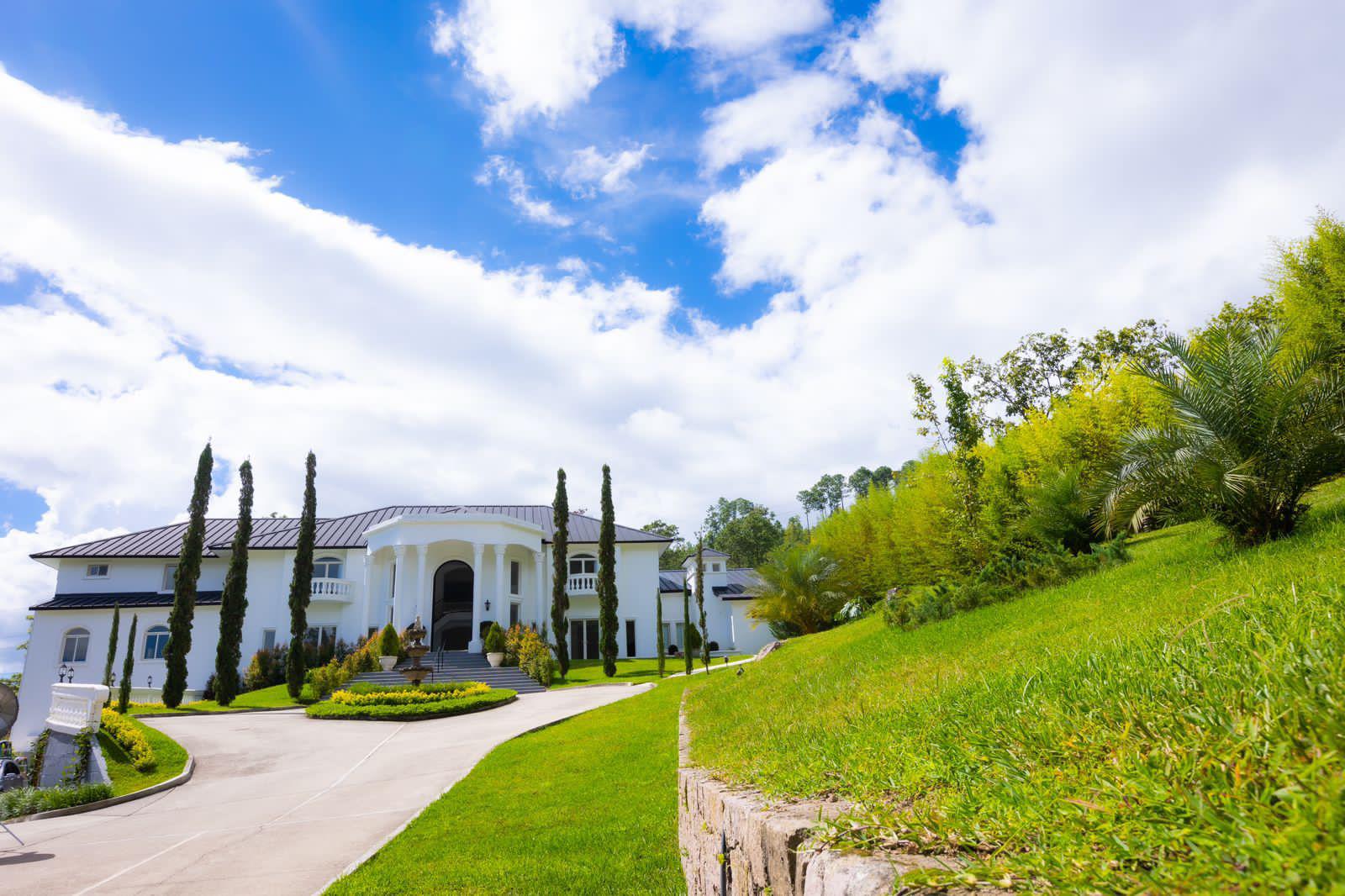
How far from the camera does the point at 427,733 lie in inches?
623

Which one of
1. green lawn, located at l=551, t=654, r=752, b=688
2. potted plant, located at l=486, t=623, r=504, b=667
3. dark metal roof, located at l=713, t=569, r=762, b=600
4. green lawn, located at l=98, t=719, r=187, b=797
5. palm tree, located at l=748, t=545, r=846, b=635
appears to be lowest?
green lawn, located at l=98, t=719, r=187, b=797

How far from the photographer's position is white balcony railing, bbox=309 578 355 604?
30922 millimetres

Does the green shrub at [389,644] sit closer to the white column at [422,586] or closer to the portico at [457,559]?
the white column at [422,586]

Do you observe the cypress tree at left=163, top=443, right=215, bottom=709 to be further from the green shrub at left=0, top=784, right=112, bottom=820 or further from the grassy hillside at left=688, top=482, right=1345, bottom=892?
the grassy hillside at left=688, top=482, right=1345, bottom=892

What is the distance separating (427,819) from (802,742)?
5.98 meters

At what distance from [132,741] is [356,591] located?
1888 cm

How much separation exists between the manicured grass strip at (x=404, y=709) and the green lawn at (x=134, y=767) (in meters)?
4.33

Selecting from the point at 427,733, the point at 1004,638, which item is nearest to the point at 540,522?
the point at 427,733

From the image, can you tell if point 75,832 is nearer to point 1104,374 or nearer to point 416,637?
point 416,637

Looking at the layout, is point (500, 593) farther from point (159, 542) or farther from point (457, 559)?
point (159, 542)

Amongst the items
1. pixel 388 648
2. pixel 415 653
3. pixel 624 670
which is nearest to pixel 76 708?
pixel 415 653

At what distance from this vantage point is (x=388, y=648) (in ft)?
86.0

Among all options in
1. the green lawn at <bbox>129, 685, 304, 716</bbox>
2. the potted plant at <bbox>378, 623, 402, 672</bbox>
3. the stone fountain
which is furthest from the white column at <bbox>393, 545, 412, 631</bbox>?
the stone fountain

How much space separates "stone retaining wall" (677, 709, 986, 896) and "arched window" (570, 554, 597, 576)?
3243 cm
